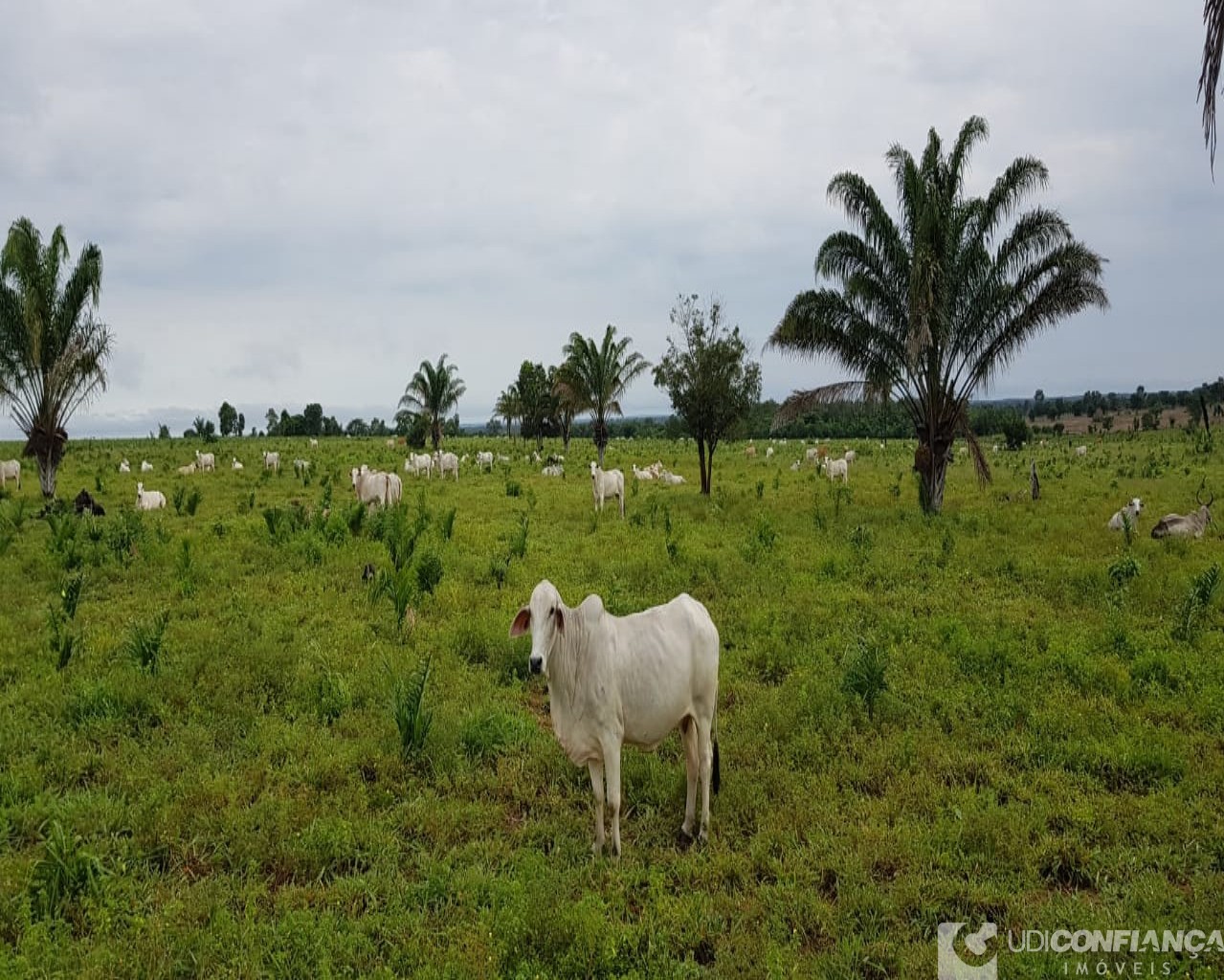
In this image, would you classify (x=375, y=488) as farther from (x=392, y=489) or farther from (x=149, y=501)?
(x=149, y=501)

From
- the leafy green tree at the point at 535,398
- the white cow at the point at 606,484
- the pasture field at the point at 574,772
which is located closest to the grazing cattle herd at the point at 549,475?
the white cow at the point at 606,484

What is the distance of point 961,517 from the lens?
1617 centimetres

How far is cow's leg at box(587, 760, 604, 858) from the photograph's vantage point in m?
4.92

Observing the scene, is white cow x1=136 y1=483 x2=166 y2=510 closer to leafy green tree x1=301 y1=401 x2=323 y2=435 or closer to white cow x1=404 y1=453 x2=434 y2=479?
white cow x1=404 y1=453 x2=434 y2=479

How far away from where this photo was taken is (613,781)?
4797 millimetres

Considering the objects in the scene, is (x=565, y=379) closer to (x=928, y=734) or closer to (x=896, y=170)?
(x=896, y=170)

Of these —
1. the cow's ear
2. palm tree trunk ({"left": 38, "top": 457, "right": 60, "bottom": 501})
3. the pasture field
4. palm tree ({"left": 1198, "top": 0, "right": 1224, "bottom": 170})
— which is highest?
palm tree ({"left": 1198, "top": 0, "right": 1224, "bottom": 170})

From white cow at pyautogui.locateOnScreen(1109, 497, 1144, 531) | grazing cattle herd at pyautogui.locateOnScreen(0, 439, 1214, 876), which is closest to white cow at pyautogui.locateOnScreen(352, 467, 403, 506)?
grazing cattle herd at pyautogui.locateOnScreen(0, 439, 1214, 876)

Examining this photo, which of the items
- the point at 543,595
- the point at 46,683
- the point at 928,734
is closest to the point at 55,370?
the point at 46,683

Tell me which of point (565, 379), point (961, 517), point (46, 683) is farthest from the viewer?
point (565, 379)

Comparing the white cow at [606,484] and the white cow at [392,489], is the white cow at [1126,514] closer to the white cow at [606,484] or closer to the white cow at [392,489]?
the white cow at [606,484]

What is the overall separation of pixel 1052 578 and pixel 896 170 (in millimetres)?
11430

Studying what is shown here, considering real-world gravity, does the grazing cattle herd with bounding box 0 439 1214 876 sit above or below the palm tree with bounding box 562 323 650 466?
below

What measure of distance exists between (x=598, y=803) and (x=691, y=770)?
0.77 meters
